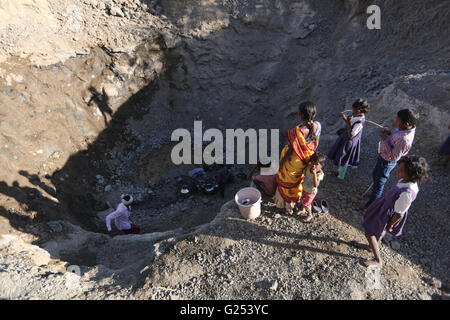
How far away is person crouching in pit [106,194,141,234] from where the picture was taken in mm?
4422

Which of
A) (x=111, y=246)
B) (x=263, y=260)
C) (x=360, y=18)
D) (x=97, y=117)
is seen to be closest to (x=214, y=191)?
(x=111, y=246)

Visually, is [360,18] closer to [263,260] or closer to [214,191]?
[214,191]

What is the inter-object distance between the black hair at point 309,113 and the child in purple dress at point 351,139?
0.76 meters

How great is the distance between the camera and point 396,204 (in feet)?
8.80

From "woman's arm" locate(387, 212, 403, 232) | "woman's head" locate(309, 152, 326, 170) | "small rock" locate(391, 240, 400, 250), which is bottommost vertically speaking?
"small rock" locate(391, 240, 400, 250)

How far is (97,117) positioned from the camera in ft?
22.3

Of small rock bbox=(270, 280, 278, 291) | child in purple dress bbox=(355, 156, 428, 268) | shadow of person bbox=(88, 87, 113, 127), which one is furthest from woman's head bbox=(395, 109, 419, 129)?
shadow of person bbox=(88, 87, 113, 127)

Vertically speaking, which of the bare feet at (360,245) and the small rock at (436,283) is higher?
the bare feet at (360,245)

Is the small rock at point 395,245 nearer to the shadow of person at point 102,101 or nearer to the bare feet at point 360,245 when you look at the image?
the bare feet at point 360,245

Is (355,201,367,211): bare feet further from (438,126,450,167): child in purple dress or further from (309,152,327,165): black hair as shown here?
(438,126,450,167): child in purple dress

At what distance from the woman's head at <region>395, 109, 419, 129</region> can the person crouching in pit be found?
384cm

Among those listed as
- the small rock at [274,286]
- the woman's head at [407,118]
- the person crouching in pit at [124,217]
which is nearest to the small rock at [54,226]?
the person crouching in pit at [124,217]

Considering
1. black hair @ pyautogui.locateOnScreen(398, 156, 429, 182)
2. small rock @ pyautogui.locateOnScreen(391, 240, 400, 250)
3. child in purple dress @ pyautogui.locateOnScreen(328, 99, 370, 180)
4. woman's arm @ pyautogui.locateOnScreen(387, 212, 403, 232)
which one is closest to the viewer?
black hair @ pyautogui.locateOnScreen(398, 156, 429, 182)

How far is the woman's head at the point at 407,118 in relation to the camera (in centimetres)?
301
